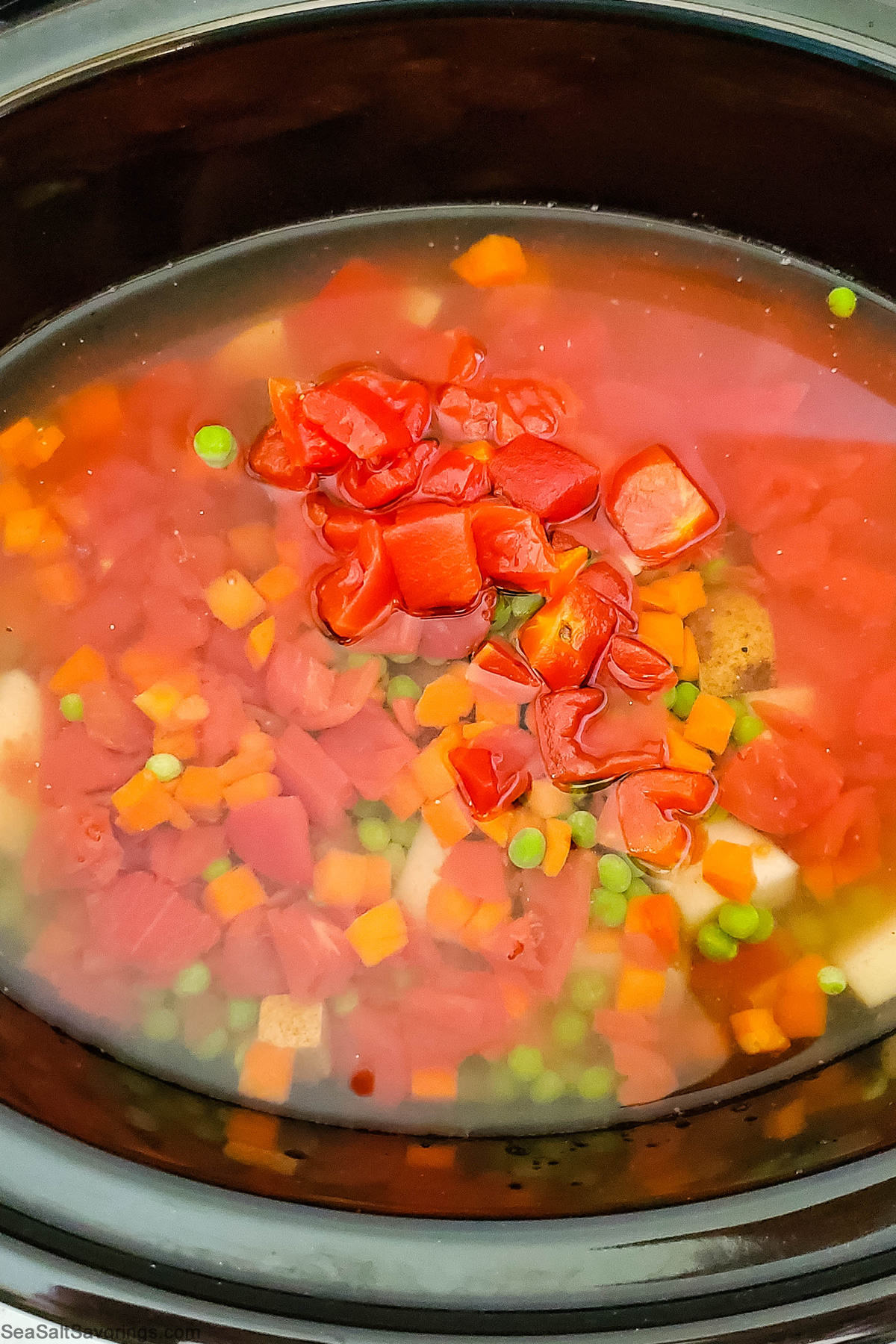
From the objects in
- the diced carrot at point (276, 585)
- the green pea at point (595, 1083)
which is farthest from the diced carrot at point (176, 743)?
the green pea at point (595, 1083)

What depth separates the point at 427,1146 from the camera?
1.40 m

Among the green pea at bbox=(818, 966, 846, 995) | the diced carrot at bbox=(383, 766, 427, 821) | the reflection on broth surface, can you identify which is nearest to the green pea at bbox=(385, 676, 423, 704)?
the reflection on broth surface

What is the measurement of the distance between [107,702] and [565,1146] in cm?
95

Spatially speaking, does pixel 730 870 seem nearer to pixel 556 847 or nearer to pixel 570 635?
pixel 556 847

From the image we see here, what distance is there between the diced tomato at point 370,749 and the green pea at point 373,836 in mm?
41

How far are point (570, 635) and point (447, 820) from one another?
34cm

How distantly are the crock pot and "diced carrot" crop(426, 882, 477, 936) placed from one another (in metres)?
0.31

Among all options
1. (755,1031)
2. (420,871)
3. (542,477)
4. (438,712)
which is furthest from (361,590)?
(755,1031)

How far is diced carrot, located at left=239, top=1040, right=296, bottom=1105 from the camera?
1.44 meters

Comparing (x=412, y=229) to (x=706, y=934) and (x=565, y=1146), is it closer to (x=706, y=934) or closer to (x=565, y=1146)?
(x=706, y=934)

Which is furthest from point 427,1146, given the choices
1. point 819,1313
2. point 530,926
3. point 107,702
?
point 107,702

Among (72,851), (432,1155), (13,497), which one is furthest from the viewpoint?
(13,497)

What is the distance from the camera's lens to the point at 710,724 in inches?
60.4

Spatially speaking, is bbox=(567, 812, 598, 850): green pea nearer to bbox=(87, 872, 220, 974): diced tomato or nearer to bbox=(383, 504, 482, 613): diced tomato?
bbox=(383, 504, 482, 613): diced tomato
